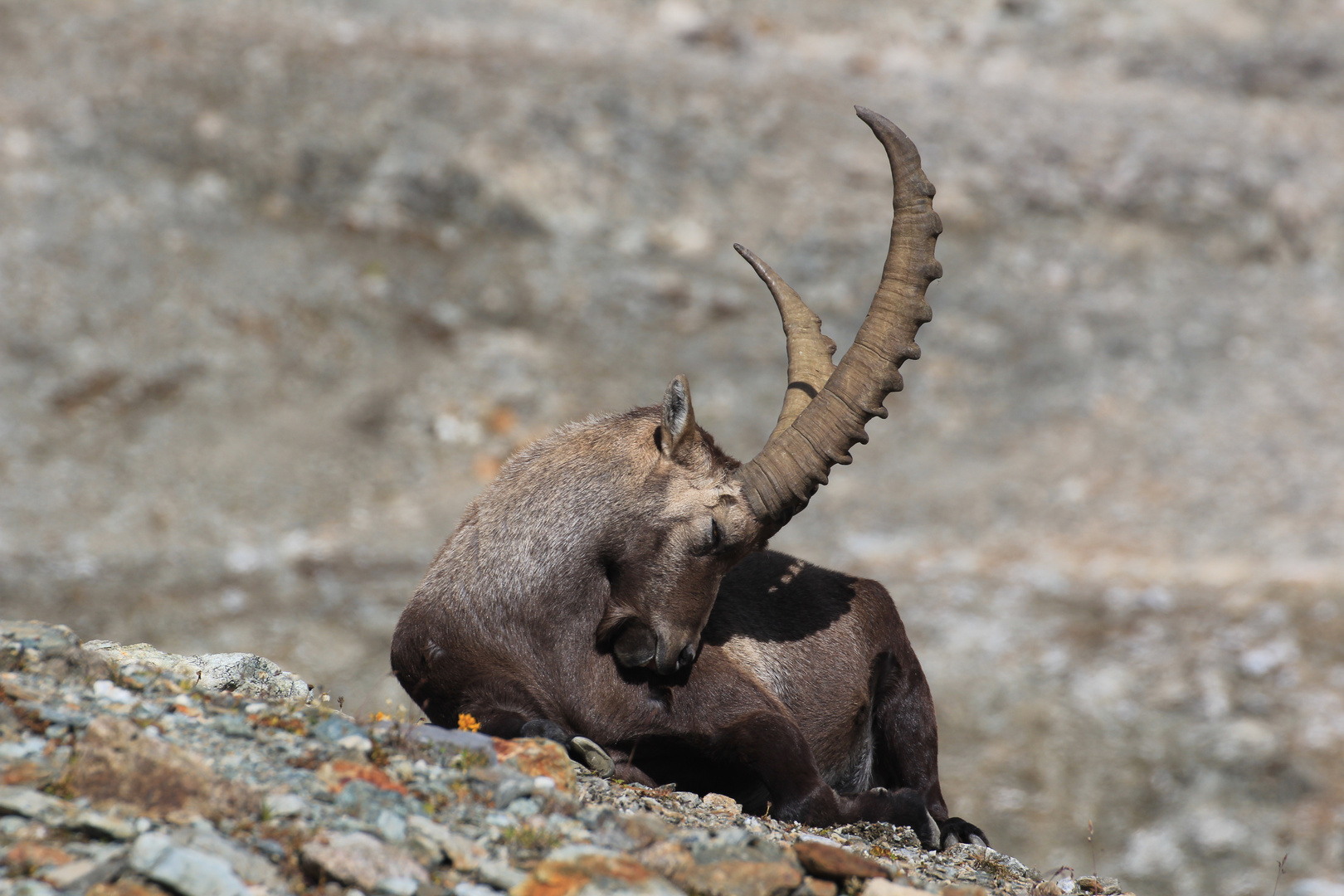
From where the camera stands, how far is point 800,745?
22.2 feet

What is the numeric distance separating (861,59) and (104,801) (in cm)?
2465

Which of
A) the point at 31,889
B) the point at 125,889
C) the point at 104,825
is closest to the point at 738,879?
the point at 125,889

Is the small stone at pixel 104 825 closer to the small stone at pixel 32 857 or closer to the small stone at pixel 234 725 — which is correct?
the small stone at pixel 32 857

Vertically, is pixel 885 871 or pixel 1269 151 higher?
pixel 1269 151

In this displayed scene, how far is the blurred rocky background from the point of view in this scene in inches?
585

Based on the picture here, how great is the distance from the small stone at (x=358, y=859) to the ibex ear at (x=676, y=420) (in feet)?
11.0

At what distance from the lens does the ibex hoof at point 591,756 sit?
239 inches

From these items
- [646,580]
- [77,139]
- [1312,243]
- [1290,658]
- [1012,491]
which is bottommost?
[646,580]

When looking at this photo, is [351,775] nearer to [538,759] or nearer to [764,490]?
[538,759]

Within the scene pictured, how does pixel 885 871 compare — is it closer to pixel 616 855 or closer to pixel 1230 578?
pixel 616 855

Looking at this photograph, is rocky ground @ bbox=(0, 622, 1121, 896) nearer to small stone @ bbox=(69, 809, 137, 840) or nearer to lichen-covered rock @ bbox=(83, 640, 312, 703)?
small stone @ bbox=(69, 809, 137, 840)

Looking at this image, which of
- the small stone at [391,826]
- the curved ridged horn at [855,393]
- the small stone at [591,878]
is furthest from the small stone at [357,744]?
the curved ridged horn at [855,393]

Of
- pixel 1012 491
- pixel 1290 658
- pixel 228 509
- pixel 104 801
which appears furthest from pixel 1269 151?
pixel 104 801

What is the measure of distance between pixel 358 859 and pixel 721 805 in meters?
2.54
